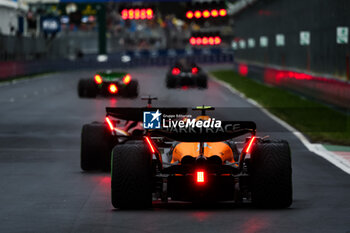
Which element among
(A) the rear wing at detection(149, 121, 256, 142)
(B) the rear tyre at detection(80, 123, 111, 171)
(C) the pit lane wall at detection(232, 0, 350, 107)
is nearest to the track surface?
(B) the rear tyre at detection(80, 123, 111, 171)

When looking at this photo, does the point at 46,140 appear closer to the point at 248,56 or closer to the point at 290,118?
the point at 290,118

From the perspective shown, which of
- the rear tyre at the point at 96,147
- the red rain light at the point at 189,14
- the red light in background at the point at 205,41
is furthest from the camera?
the red light in background at the point at 205,41

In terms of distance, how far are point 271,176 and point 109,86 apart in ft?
100

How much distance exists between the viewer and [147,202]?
438 inches

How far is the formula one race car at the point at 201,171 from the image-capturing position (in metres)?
11.0

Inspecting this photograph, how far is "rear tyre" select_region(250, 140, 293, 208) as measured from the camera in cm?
1102

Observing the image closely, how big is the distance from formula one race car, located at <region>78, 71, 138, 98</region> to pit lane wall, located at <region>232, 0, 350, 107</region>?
6.82 meters

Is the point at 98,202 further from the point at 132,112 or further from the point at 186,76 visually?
the point at 186,76

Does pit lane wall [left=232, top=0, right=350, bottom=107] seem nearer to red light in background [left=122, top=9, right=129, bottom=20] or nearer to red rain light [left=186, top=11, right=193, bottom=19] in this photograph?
red rain light [left=186, top=11, right=193, bottom=19]

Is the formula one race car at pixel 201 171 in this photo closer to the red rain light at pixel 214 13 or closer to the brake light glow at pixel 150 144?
the brake light glow at pixel 150 144

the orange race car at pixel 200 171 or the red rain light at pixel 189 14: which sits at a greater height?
the red rain light at pixel 189 14

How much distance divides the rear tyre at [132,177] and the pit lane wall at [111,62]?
47.3 meters

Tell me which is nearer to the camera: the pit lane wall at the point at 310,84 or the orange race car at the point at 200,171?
the orange race car at the point at 200,171

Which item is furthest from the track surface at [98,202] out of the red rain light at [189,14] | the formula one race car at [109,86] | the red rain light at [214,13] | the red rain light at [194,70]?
the red rain light at [189,14]
